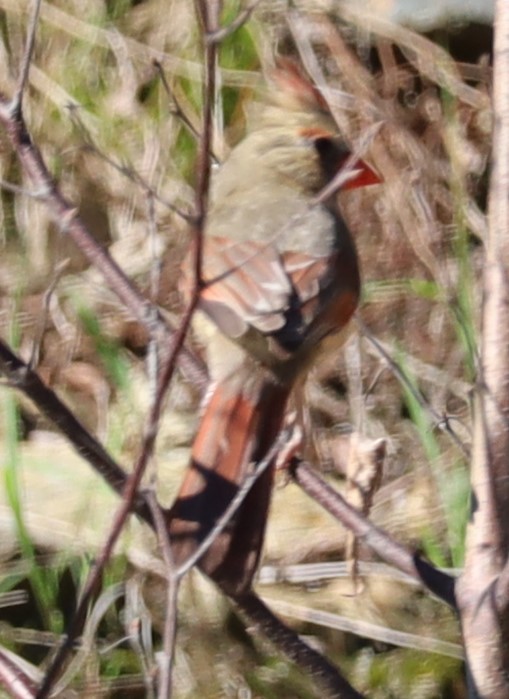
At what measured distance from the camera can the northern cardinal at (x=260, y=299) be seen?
1967mm

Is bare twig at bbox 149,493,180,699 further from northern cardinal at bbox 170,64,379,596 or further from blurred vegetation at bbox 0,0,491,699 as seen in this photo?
blurred vegetation at bbox 0,0,491,699

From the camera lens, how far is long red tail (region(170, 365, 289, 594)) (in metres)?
1.90

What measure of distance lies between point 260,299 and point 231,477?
415 mm

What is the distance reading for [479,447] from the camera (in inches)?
75.0

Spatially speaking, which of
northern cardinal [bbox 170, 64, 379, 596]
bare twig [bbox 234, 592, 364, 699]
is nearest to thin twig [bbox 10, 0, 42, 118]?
northern cardinal [bbox 170, 64, 379, 596]

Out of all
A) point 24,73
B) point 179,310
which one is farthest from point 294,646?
point 179,310

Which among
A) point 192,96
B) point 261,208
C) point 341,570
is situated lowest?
A: point 341,570

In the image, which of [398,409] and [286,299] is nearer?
[286,299]

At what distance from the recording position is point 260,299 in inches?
94.1

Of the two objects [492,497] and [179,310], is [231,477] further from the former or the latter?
[179,310]

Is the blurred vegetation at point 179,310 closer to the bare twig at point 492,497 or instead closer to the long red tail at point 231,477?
the long red tail at point 231,477

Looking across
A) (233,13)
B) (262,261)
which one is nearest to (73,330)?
(233,13)

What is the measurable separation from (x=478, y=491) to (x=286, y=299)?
0.65 metres

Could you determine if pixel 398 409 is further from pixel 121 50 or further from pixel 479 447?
pixel 479 447
